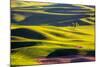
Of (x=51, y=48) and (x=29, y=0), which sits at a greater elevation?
(x=29, y=0)

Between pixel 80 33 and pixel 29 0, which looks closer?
pixel 29 0

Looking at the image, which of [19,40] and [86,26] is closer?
[19,40]

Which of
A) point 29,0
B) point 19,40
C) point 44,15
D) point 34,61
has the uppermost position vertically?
point 29,0

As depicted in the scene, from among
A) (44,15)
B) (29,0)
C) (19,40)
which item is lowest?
(19,40)

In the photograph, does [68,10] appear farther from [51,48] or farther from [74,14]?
[51,48]

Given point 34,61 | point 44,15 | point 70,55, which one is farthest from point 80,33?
point 34,61

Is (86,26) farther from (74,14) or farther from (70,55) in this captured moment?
(70,55)
